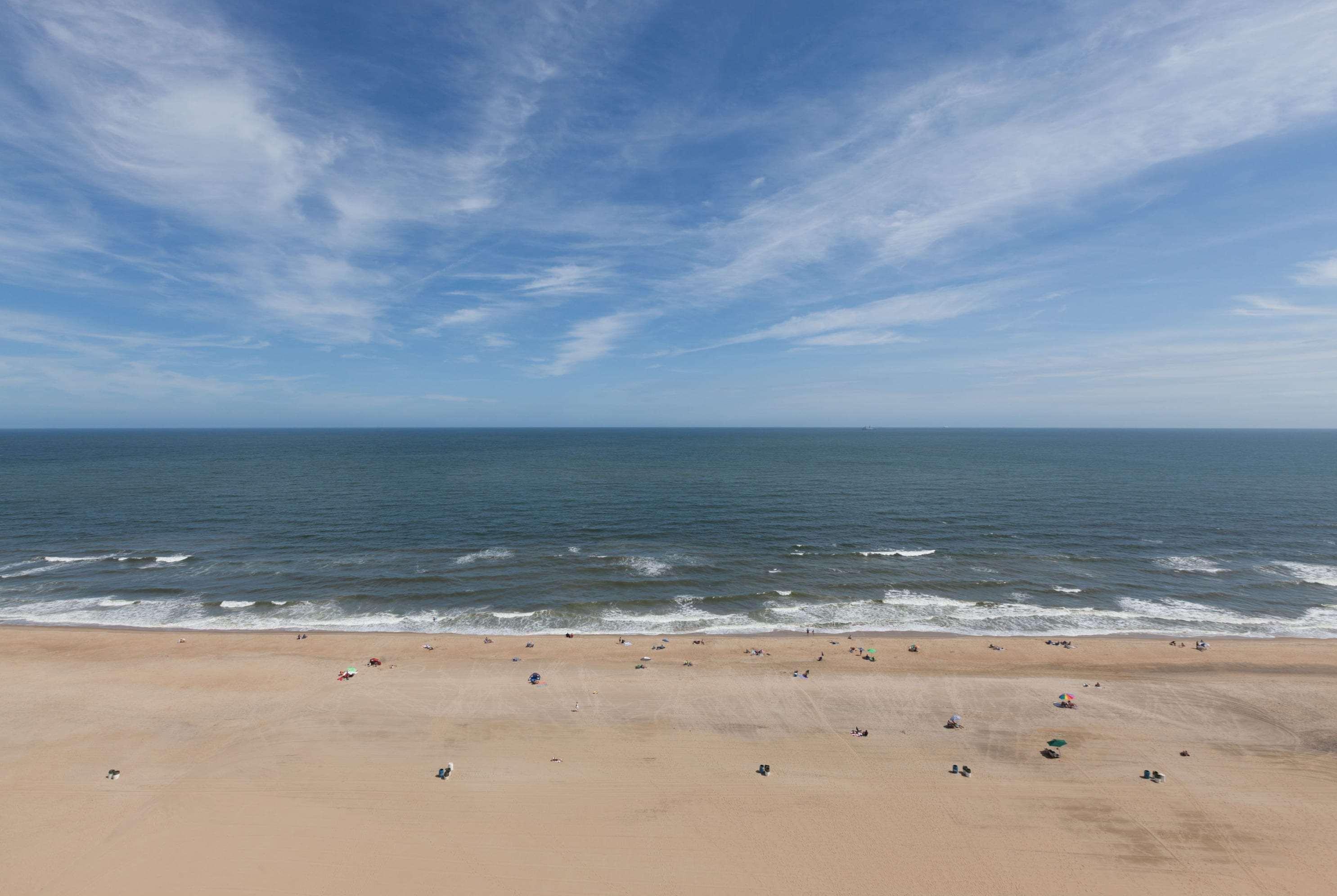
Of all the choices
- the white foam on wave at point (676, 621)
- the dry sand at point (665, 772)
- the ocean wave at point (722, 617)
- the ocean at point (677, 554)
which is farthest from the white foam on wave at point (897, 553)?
the white foam on wave at point (676, 621)

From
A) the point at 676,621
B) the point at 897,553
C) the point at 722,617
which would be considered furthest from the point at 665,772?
the point at 897,553

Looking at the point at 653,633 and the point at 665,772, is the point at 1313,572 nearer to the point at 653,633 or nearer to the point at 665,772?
the point at 653,633

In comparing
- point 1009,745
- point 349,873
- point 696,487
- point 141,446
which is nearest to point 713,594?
point 1009,745

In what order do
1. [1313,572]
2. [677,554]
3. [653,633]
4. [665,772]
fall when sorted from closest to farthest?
[665,772], [653,633], [1313,572], [677,554]

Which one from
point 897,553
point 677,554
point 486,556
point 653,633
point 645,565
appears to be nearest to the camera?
point 653,633

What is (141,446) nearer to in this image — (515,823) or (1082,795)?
(515,823)

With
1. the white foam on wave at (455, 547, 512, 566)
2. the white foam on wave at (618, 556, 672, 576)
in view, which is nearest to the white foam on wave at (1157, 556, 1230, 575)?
the white foam on wave at (618, 556, 672, 576)
